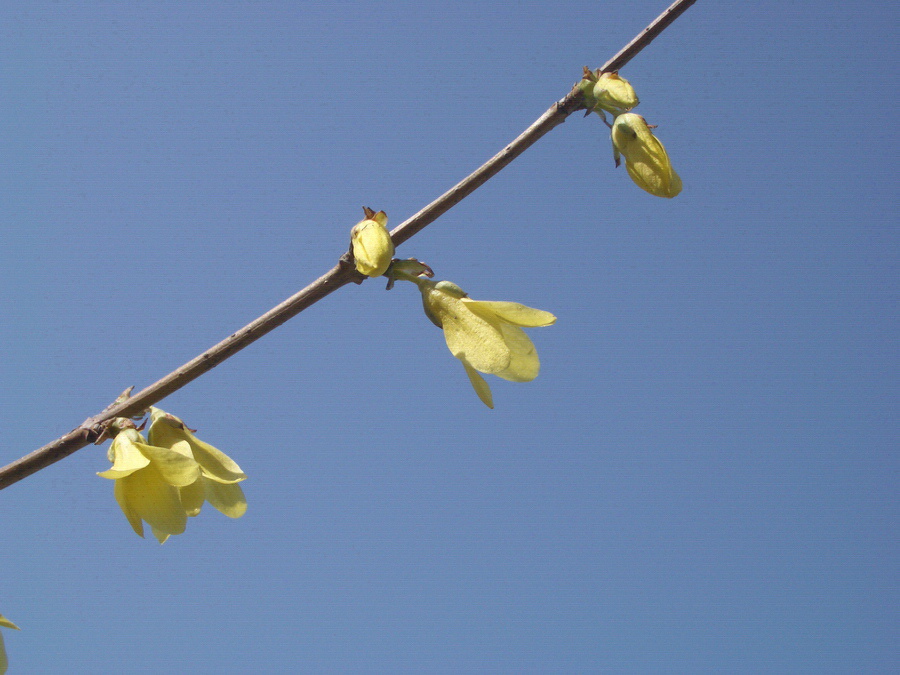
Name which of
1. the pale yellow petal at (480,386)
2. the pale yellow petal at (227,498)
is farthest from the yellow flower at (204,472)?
the pale yellow petal at (480,386)

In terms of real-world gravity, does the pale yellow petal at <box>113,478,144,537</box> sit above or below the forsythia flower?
below

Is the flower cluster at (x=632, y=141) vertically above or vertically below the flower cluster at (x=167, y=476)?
above

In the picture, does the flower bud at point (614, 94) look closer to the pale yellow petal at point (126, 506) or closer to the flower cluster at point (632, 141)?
the flower cluster at point (632, 141)

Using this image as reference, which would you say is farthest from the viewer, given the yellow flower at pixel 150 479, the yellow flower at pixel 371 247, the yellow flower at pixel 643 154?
the yellow flower at pixel 643 154

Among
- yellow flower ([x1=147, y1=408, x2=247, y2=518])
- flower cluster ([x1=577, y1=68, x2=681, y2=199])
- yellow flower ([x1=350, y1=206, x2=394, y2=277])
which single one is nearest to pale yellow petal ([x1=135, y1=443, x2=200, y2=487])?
yellow flower ([x1=147, y1=408, x2=247, y2=518])

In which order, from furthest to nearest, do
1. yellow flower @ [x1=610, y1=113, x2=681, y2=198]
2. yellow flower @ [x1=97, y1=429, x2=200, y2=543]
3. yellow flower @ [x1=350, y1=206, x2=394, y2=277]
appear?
yellow flower @ [x1=610, y1=113, x2=681, y2=198], yellow flower @ [x1=97, y1=429, x2=200, y2=543], yellow flower @ [x1=350, y1=206, x2=394, y2=277]

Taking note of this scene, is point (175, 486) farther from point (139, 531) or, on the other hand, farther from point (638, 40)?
point (638, 40)

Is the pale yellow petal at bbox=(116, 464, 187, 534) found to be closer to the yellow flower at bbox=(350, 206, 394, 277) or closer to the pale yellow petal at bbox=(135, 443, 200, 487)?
the pale yellow petal at bbox=(135, 443, 200, 487)

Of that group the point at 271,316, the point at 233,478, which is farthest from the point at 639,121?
the point at 233,478

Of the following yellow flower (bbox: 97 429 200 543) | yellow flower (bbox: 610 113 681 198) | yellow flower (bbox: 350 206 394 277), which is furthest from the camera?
yellow flower (bbox: 610 113 681 198)
